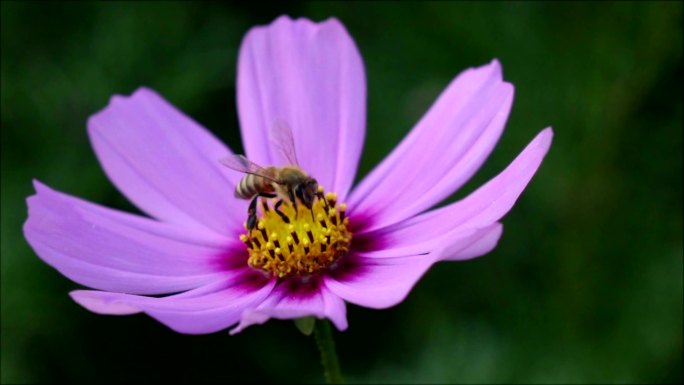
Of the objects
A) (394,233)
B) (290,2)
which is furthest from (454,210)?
(290,2)

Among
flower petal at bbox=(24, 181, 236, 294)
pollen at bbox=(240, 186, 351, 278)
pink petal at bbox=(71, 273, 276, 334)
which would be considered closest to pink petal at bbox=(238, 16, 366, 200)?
pollen at bbox=(240, 186, 351, 278)

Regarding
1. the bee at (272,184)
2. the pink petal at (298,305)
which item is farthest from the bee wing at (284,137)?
the pink petal at (298,305)

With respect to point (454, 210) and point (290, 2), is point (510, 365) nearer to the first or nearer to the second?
point (454, 210)

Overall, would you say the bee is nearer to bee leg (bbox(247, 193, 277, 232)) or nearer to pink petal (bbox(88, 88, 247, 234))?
bee leg (bbox(247, 193, 277, 232))

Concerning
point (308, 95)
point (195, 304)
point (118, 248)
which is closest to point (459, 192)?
point (308, 95)

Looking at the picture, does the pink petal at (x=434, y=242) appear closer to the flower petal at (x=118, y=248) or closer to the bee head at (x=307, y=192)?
the bee head at (x=307, y=192)

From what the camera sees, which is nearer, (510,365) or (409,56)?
(510,365)

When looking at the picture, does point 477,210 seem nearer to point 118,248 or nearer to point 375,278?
point 375,278
